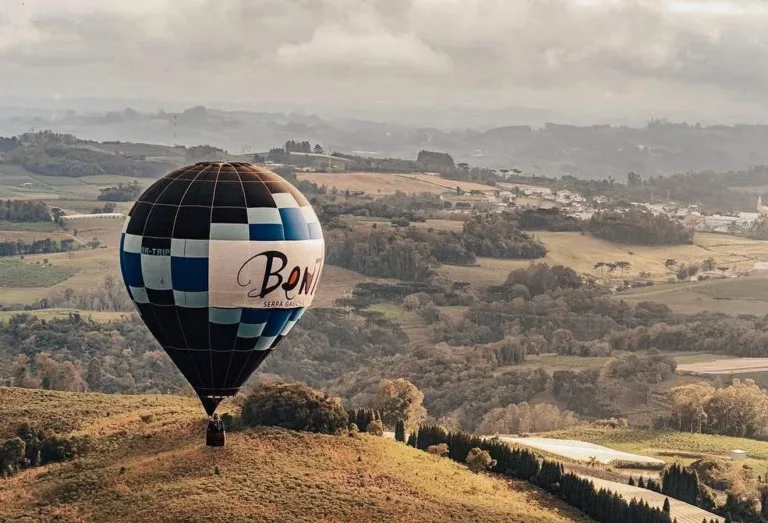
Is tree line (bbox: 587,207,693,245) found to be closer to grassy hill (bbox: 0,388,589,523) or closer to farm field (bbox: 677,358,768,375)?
farm field (bbox: 677,358,768,375)

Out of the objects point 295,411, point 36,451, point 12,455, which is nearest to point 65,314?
point 36,451

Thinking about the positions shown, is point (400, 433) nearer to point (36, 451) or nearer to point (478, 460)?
point (478, 460)

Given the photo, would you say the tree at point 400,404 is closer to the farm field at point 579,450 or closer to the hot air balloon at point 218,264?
the farm field at point 579,450

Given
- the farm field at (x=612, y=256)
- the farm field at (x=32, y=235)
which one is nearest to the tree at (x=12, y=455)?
the farm field at (x=612, y=256)

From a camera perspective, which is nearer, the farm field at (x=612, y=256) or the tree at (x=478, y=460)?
the tree at (x=478, y=460)

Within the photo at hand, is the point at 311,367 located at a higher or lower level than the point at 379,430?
lower

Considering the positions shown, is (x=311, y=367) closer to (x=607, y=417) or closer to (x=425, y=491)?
(x=607, y=417)

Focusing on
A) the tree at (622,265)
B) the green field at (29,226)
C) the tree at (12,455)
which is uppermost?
the tree at (12,455)

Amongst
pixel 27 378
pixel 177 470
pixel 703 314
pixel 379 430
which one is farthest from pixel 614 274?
pixel 177 470
